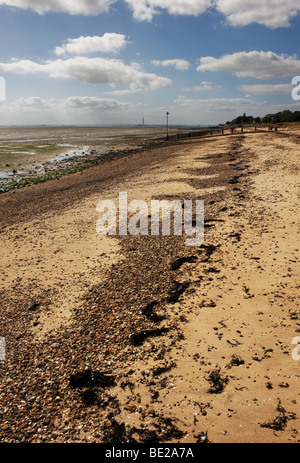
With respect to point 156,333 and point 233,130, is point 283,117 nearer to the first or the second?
point 233,130

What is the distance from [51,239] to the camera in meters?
12.1

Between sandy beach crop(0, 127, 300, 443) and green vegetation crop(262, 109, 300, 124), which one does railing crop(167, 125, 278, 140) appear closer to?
green vegetation crop(262, 109, 300, 124)

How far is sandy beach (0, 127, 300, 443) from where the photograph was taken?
4.30 meters

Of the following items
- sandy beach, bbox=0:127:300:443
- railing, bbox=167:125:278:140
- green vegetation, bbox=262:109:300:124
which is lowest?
sandy beach, bbox=0:127:300:443

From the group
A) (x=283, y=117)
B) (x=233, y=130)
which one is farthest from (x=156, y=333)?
(x=283, y=117)

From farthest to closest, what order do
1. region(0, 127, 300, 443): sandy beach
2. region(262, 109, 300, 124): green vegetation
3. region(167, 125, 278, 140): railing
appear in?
1. region(262, 109, 300, 124): green vegetation
2. region(167, 125, 278, 140): railing
3. region(0, 127, 300, 443): sandy beach

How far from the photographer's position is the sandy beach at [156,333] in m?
4.30

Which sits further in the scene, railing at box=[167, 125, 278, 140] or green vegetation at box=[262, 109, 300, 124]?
green vegetation at box=[262, 109, 300, 124]

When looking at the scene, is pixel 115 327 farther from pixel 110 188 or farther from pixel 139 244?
pixel 110 188

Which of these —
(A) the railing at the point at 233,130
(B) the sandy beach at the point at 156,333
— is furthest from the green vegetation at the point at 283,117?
(B) the sandy beach at the point at 156,333

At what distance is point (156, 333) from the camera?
6043 mm

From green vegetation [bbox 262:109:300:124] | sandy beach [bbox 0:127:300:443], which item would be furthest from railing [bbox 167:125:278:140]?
sandy beach [bbox 0:127:300:443]

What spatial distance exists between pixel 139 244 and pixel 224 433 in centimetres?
710

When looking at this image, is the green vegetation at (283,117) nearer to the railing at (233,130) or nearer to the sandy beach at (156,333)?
the railing at (233,130)
